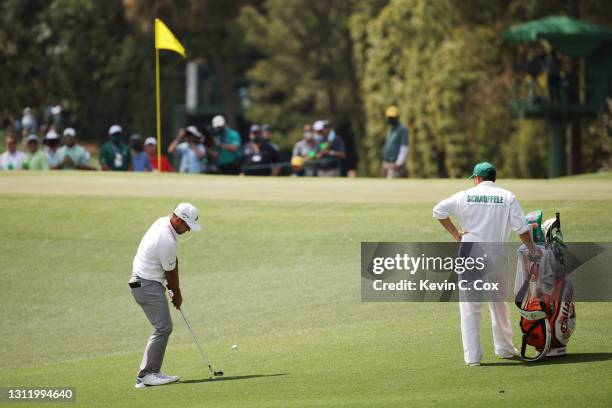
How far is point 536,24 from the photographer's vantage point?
119 ft

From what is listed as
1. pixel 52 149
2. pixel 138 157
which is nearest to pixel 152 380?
pixel 138 157

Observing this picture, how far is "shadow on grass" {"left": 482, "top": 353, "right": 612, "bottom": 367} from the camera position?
1302 centimetres

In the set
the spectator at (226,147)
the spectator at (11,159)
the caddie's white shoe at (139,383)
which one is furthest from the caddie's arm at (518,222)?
the spectator at (11,159)

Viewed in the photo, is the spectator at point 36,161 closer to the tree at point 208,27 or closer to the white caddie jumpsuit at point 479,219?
the white caddie jumpsuit at point 479,219

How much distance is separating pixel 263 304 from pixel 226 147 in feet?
26.0

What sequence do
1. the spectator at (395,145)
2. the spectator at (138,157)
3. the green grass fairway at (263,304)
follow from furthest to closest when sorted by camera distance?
the spectator at (138,157)
the spectator at (395,145)
the green grass fairway at (263,304)

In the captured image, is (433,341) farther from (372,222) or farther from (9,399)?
(372,222)

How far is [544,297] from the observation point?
1327 cm

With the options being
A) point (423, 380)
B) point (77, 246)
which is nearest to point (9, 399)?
point (423, 380)

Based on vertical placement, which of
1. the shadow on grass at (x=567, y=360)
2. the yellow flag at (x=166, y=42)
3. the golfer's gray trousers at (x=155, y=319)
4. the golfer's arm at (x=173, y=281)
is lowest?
the shadow on grass at (x=567, y=360)

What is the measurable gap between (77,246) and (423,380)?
9.61m

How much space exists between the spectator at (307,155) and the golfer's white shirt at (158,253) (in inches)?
507

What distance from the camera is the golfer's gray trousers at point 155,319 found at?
43.9 ft

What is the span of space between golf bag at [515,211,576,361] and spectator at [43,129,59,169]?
14983mm
